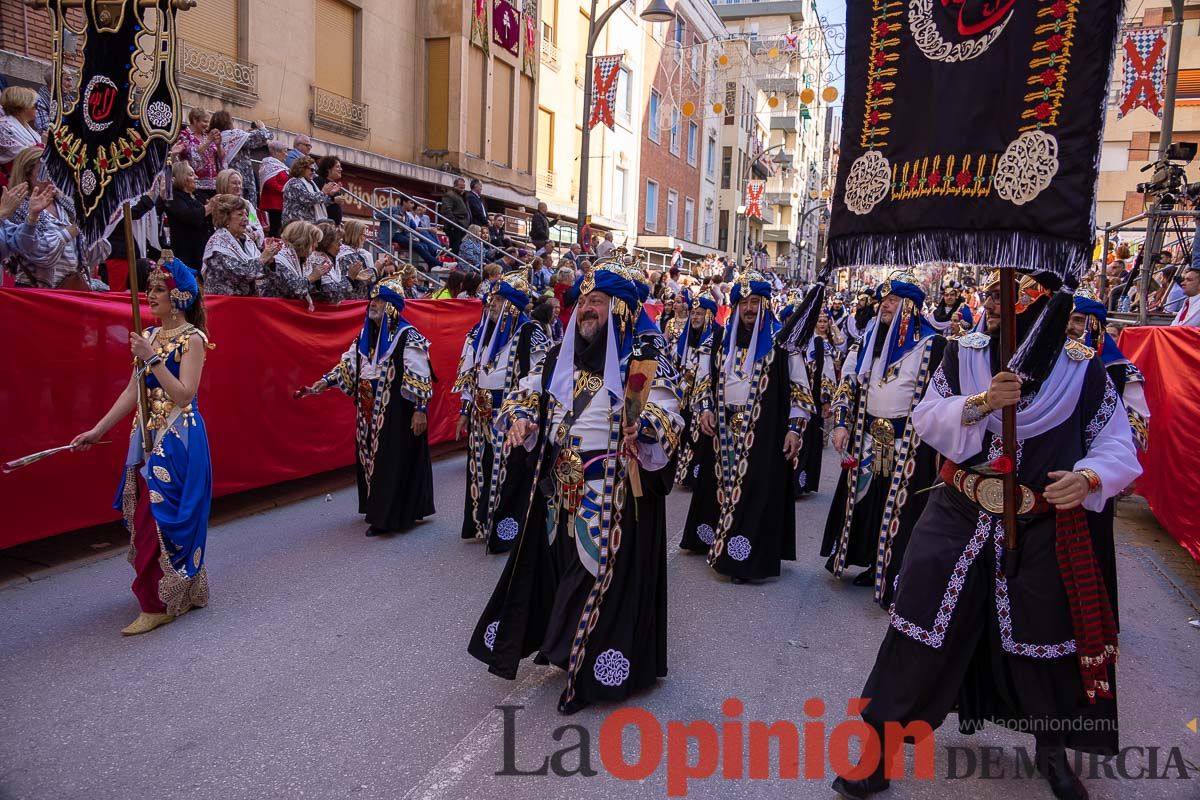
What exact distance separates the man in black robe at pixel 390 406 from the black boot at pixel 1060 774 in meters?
4.80

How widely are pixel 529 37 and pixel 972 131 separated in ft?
68.5

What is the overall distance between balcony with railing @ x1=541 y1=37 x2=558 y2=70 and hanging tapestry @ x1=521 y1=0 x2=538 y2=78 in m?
0.67

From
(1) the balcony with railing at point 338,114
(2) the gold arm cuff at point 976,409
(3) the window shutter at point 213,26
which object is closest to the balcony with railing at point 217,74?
(3) the window shutter at point 213,26

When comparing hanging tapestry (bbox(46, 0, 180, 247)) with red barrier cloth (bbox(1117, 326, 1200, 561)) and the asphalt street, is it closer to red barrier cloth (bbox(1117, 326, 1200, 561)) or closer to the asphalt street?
the asphalt street

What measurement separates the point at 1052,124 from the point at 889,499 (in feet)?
10.2

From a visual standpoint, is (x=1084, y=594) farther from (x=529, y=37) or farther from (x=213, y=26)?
(x=529, y=37)

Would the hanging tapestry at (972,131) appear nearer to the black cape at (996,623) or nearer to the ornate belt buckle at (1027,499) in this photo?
the black cape at (996,623)

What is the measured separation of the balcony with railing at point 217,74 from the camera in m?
12.2

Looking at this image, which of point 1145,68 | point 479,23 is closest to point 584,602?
point 1145,68

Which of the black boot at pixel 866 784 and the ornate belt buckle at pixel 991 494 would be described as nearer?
the ornate belt buckle at pixel 991 494

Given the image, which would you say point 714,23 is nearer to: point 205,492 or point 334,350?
point 334,350

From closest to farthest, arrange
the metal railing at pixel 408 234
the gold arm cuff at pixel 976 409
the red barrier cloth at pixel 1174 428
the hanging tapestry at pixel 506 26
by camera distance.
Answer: the gold arm cuff at pixel 976 409
the red barrier cloth at pixel 1174 428
the metal railing at pixel 408 234
the hanging tapestry at pixel 506 26

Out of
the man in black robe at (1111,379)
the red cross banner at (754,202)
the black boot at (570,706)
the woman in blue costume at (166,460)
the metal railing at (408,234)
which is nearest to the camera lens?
the man in black robe at (1111,379)

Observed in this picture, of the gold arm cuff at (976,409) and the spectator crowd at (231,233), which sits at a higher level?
the spectator crowd at (231,233)
